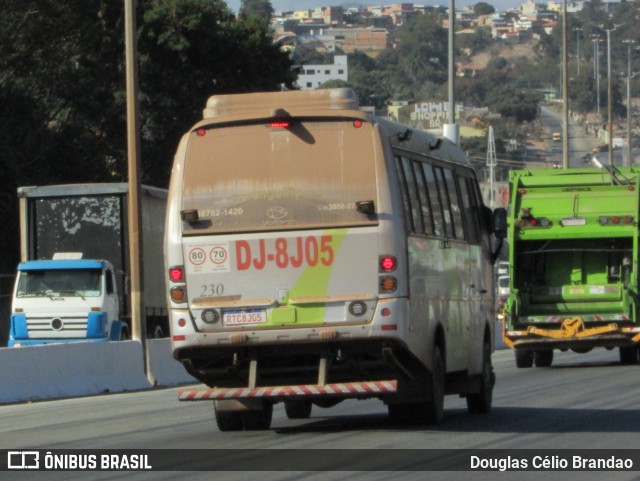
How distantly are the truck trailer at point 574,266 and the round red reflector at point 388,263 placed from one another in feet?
49.8

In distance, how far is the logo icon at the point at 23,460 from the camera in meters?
12.8

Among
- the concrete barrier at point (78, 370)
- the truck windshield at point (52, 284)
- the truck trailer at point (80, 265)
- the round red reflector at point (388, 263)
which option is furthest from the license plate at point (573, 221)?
the round red reflector at point (388, 263)

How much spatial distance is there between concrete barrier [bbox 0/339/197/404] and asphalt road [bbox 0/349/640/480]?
57 cm

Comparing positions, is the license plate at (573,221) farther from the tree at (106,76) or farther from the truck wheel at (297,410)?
the tree at (106,76)

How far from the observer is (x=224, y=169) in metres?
14.0

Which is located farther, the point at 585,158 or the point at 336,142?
the point at 585,158

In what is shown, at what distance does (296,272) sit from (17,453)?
10.3 ft

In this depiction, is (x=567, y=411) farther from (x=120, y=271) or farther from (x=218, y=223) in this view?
(x=120, y=271)

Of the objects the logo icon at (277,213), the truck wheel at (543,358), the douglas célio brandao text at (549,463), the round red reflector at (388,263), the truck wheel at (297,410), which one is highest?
the logo icon at (277,213)

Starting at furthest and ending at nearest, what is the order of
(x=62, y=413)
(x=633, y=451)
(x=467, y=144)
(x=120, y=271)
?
1. (x=467, y=144)
2. (x=120, y=271)
3. (x=62, y=413)
4. (x=633, y=451)

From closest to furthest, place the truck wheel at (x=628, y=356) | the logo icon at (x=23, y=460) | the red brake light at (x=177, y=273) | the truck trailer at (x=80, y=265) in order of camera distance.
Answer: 1. the logo icon at (x=23, y=460)
2. the red brake light at (x=177, y=273)
3. the truck wheel at (x=628, y=356)
4. the truck trailer at (x=80, y=265)

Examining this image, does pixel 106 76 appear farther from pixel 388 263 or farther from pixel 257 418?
pixel 388 263

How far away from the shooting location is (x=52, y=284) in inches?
1181

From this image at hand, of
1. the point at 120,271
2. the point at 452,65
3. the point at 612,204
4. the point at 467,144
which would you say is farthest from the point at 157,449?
the point at 467,144
